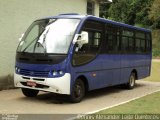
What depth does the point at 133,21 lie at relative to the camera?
182ft

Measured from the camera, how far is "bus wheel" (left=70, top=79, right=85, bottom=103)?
12.5 metres

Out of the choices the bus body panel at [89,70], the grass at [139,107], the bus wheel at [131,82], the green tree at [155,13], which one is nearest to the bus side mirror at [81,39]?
the bus body panel at [89,70]

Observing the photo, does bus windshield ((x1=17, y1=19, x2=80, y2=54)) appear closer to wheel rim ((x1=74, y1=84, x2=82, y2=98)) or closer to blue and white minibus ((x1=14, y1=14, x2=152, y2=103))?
blue and white minibus ((x1=14, y1=14, x2=152, y2=103))

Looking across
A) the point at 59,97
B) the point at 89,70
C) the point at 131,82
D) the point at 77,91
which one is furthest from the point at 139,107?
the point at 131,82

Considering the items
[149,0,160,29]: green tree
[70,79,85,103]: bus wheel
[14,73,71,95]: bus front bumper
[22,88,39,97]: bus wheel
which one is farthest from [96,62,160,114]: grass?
[149,0,160,29]: green tree

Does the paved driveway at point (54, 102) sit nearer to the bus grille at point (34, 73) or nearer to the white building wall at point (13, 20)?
the bus grille at point (34, 73)

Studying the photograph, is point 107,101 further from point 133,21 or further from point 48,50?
point 133,21

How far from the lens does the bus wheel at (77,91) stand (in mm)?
12500

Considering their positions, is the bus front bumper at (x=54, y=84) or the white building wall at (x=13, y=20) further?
the white building wall at (x=13, y=20)

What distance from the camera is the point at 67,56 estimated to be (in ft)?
39.9

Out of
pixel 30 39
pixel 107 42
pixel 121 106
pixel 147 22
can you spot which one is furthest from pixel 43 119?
pixel 147 22

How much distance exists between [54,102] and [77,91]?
0.81 metres

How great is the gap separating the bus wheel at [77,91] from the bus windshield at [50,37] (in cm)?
120

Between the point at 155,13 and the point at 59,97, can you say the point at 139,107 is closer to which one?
the point at 59,97
